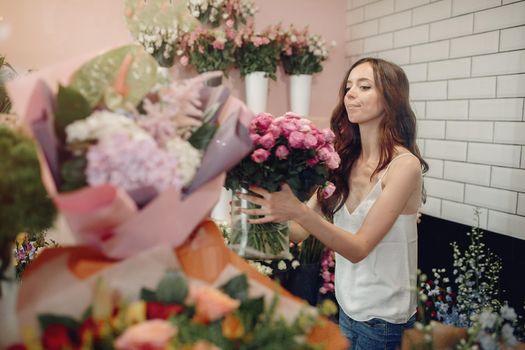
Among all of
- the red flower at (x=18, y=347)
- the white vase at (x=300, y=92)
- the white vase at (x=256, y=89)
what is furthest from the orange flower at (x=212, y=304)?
the white vase at (x=300, y=92)

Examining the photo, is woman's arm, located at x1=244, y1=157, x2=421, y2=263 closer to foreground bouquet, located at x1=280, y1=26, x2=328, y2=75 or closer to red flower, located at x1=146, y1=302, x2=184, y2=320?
red flower, located at x1=146, y1=302, x2=184, y2=320

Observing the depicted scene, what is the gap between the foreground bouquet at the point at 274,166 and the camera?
111cm

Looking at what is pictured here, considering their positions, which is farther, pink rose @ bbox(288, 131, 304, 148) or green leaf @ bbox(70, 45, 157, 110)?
pink rose @ bbox(288, 131, 304, 148)

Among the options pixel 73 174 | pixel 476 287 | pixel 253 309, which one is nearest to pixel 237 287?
pixel 253 309

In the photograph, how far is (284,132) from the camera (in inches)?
44.3

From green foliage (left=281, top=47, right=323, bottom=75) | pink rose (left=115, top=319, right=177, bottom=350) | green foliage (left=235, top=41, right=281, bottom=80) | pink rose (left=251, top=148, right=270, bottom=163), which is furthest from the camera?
green foliage (left=281, top=47, right=323, bottom=75)

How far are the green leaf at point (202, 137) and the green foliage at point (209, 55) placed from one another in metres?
1.94

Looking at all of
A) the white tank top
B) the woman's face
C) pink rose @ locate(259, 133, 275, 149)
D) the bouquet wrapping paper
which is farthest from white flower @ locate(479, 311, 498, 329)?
the woman's face

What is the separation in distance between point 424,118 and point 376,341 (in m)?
1.40

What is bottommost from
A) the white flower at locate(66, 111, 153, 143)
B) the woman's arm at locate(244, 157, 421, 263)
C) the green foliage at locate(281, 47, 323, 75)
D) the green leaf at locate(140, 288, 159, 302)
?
the woman's arm at locate(244, 157, 421, 263)

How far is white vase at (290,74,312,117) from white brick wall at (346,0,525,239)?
0.50m

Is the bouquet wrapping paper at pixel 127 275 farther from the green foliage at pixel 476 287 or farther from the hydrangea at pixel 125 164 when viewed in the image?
the green foliage at pixel 476 287

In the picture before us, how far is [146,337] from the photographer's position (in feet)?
1.74

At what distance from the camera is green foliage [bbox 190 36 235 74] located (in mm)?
2607
